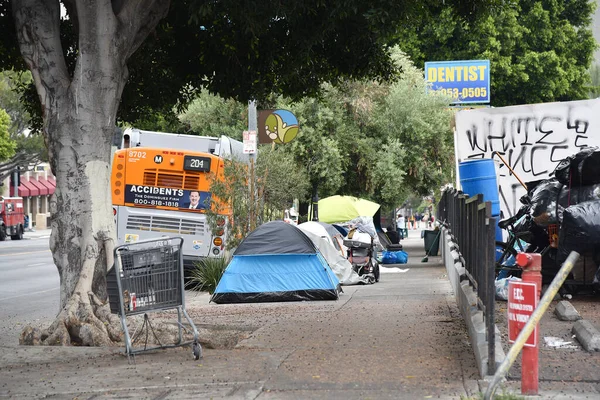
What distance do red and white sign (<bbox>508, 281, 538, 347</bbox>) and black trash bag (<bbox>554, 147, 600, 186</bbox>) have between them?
643cm

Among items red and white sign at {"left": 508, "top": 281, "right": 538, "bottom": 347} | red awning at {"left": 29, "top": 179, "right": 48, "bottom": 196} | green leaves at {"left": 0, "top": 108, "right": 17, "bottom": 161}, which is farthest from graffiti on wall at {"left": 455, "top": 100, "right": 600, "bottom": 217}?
red awning at {"left": 29, "top": 179, "right": 48, "bottom": 196}

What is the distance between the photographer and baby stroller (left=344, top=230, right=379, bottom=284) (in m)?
21.5

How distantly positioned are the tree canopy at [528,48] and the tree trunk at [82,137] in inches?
1312

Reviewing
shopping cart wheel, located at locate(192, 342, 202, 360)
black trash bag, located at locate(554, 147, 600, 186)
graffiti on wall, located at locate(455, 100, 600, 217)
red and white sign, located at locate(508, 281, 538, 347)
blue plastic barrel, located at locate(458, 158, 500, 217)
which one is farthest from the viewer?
graffiti on wall, located at locate(455, 100, 600, 217)

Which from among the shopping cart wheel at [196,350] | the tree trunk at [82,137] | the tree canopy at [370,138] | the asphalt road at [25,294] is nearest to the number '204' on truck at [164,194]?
the asphalt road at [25,294]

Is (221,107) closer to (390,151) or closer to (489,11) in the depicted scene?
(390,151)

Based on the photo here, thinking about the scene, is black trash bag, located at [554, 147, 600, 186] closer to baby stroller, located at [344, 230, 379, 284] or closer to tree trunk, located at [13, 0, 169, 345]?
tree trunk, located at [13, 0, 169, 345]

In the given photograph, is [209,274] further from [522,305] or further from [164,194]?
[522,305]

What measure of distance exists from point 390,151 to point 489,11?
17645 millimetres

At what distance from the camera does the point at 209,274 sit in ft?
63.1

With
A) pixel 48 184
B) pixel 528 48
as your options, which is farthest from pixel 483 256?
pixel 48 184

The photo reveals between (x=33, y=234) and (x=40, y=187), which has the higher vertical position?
(x=40, y=187)

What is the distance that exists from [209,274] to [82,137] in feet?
28.8

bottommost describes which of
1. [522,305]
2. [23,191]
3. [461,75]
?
[522,305]
